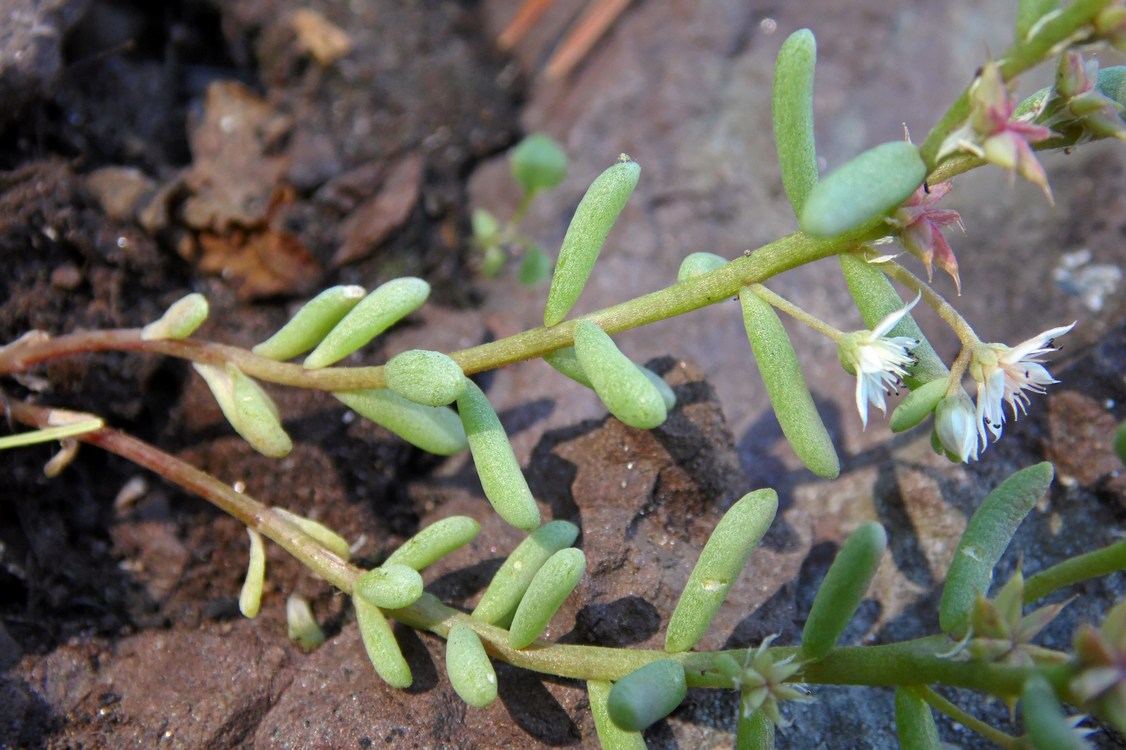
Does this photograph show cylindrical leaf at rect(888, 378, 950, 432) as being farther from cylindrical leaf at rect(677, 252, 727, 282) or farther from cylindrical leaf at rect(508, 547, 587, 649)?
cylindrical leaf at rect(508, 547, 587, 649)

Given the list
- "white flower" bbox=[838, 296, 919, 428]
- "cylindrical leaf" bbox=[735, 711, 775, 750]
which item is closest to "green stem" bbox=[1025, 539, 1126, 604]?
"white flower" bbox=[838, 296, 919, 428]

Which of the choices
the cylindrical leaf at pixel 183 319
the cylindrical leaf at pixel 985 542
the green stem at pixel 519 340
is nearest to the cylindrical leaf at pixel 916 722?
the cylindrical leaf at pixel 985 542

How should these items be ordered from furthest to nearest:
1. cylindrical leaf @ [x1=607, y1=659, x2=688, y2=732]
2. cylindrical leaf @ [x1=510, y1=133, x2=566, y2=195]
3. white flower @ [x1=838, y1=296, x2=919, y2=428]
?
cylindrical leaf @ [x1=510, y1=133, x2=566, y2=195], white flower @ [x1=838, y1=296, x2=919, y2=428], cylindrical leaf @ [x1=607, y1=659, x2=688, y2=732]

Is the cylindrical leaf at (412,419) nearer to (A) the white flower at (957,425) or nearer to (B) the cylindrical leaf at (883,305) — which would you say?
(B) the cylindrical leaf at (883,305)

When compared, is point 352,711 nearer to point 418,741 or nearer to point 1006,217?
point 418,741

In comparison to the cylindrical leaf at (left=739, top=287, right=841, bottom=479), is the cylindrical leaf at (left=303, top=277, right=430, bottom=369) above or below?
above

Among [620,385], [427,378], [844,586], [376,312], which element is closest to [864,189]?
[620,385]
